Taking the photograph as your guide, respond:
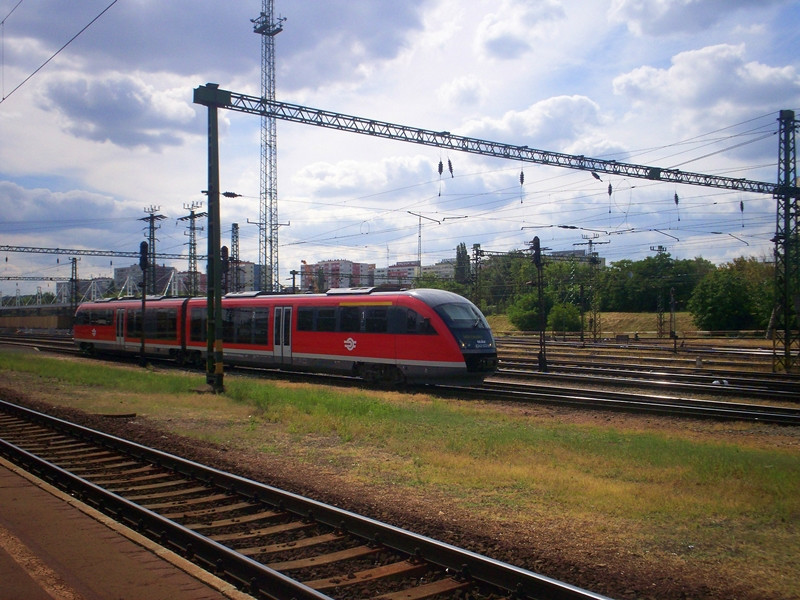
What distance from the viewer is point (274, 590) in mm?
5355

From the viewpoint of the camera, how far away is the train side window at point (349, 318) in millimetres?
A: 21500

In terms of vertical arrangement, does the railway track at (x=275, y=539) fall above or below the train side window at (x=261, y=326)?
below

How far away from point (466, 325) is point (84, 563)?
48.7 ft

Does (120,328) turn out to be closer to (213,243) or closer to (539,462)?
(213,243)

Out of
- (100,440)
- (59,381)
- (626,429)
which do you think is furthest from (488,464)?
(59,381)

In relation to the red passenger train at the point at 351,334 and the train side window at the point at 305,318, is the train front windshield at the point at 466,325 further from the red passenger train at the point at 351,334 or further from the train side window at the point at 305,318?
the train side window at the point at 305,318

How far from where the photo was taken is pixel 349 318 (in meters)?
21.8

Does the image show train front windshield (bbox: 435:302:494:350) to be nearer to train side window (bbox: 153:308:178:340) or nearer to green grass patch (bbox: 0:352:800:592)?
green grass patch (bbox: 0:352:800:592)

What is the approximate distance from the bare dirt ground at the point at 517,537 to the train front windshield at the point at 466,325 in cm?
924

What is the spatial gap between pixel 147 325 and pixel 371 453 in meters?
24.5

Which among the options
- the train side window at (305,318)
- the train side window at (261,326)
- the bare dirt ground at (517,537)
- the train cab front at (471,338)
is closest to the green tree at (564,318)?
the train side window at (261,326)

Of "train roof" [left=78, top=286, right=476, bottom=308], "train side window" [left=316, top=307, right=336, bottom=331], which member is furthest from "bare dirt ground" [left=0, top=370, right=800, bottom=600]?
"train side window" [left=316, top=307, right=336, bottom=331]

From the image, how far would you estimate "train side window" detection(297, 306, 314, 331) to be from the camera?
23.2 m

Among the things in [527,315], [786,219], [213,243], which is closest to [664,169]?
[786,219]
